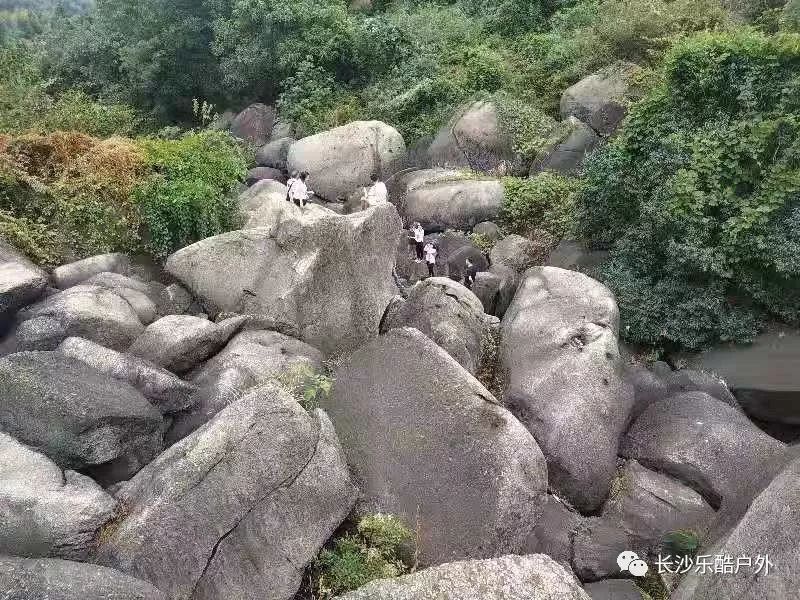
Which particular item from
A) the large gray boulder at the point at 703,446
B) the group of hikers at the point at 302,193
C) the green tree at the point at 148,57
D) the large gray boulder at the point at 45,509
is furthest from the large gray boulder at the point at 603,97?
the large gray boulder at the point at 45,509

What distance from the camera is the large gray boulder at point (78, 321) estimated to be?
8484mm

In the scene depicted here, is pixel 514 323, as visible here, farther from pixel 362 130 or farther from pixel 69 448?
pixel 362 130

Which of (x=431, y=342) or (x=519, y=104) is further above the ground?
(x=431, y=342)

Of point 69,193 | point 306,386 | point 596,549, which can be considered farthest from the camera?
point 69,193

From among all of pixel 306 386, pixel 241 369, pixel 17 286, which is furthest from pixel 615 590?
pixel 17 286

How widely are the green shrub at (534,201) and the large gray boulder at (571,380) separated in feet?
14.0

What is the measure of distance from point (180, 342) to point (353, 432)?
9.24 feet

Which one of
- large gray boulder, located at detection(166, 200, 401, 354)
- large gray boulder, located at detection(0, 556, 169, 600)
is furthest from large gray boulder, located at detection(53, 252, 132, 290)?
large gray boulder, located at detection(0, 556, 169, 600)

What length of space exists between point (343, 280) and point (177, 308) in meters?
2.68

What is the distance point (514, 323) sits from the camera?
32.5 ft

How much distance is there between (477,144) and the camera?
17.0 m

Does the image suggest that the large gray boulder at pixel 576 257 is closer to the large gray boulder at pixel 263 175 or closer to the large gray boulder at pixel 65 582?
the large gray boulder at pixel 263 175

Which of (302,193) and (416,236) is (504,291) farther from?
(302,193)

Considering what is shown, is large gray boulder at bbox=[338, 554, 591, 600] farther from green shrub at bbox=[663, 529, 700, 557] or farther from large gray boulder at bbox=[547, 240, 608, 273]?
large gray boulder at bbox=[547, 240, 608, 273]
